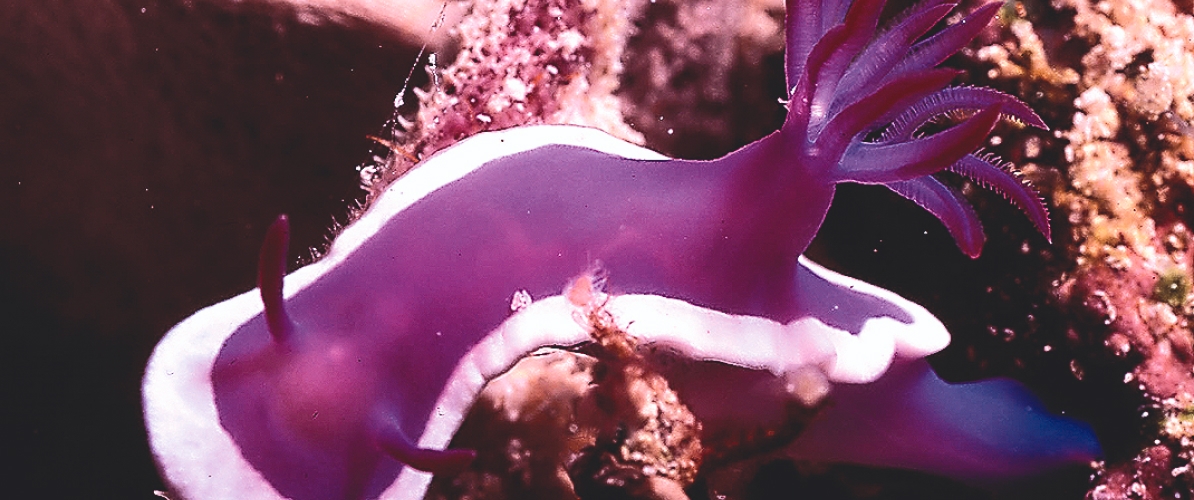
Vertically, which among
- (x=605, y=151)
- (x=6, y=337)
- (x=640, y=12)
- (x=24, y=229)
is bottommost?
(x=6, y=337)

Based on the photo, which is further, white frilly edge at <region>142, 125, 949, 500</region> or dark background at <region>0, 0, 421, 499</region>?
dark background at <region>0, 0, 421, 499</region>

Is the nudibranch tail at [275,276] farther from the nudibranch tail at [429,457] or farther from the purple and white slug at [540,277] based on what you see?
the nudibranch tail at [429,457]

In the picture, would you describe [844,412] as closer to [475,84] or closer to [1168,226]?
[1168,226]

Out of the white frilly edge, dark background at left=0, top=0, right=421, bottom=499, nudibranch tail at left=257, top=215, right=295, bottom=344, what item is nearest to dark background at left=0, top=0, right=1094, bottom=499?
dark background at left=0, top=0, right=421, bottom=499

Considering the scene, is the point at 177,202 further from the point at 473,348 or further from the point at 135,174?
the point at 473,348

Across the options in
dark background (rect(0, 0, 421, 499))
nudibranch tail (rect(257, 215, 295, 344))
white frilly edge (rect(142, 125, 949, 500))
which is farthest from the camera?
dark background (rect(0, 0, 421, 499))

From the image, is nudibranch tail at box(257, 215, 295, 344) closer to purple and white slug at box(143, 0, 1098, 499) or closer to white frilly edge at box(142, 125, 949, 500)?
purple and white slug at box(143, 0, 1098, 499)

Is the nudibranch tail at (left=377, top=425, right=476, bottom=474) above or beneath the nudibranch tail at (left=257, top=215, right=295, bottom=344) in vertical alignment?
beneath

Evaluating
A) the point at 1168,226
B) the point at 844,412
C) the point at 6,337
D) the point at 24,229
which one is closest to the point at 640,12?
the point at 844,412
